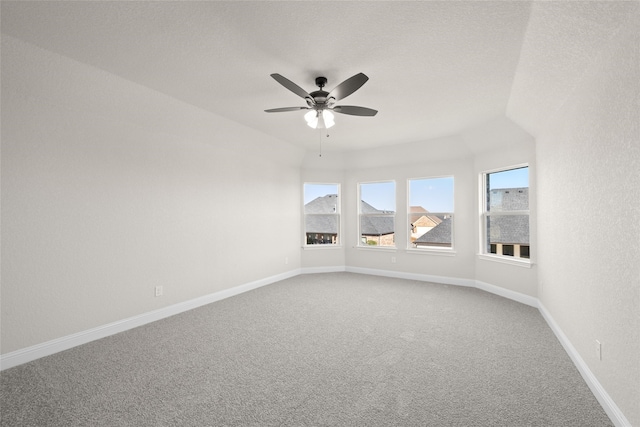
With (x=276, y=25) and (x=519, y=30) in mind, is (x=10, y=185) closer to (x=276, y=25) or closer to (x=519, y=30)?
(x=276, y=25)

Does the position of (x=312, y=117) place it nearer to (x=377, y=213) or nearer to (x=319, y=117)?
(x=319, y=117)

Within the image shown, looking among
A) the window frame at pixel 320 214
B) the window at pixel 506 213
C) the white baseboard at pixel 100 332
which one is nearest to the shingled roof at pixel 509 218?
the window at pixel 506 213

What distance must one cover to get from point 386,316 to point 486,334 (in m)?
1.07

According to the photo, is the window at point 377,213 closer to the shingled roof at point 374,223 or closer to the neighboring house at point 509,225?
the shingled roof at point 374,223

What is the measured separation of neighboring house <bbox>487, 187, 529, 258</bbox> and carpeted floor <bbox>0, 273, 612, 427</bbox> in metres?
1.08

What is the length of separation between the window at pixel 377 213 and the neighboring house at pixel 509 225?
1.78 m

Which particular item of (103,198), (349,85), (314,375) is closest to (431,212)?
(349,85)

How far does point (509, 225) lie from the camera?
4.30 meters

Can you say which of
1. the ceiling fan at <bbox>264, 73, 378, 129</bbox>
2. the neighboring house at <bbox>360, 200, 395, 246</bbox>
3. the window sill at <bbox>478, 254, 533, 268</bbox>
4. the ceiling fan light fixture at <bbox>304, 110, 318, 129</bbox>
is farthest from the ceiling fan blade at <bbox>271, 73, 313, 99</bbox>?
the neighboring house at <bbox>360, 200, 395, 246</bbox>

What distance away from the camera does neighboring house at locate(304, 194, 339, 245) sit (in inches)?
242

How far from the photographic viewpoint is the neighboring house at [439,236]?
5.21 metres

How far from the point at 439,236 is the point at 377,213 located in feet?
4.26

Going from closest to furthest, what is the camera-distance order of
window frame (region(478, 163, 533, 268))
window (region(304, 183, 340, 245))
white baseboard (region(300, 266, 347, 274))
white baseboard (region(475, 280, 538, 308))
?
white baseboard (region(475, 280, 538, 308)) < window frame (region(478, 163, 533, 268)) < white baseboard (region(300, 266, 347, 274)) < window (region(304, 183, 340, 245))

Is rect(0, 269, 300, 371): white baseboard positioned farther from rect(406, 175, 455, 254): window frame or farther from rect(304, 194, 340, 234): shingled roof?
rect(406, 175, 455, 254): window frame
